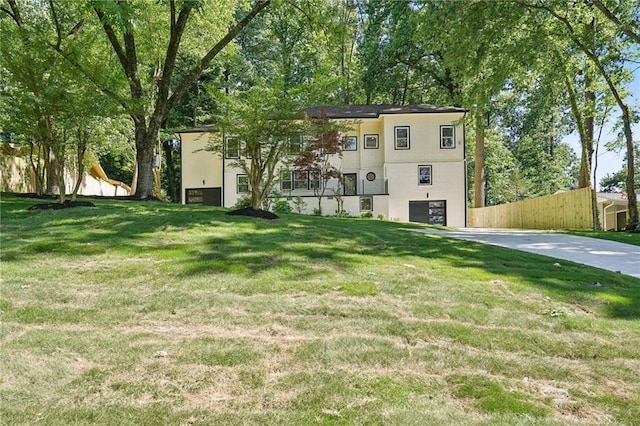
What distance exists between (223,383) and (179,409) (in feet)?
1.03

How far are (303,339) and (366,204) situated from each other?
17436mm

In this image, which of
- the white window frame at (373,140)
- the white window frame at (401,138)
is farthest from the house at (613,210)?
the white window frame at (373,140)

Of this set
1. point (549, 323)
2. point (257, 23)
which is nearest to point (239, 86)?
point (257, 23)

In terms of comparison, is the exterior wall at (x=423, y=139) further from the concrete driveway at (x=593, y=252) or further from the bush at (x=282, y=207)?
the concrete driveway at (x=593, y=252)

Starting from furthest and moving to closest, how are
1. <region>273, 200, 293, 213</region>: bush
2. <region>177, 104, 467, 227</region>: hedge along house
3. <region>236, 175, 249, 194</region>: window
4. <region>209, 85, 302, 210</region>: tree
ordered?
<region>236, 175, 249, 194</region>: window → <region>177, 104, 467, 227</region>: hedge along house → <region>273, 200, 293, 213</region>: bush → <region>209, 85, 302, 210</region>: tree

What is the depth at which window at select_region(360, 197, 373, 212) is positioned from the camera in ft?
66.3

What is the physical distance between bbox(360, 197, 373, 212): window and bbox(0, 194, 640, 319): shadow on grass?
11.5 metres

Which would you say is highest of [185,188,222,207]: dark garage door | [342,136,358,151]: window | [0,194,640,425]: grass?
[342,136,358,151]: window

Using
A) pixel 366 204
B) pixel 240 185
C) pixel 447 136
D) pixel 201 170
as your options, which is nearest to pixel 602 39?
pixel 447 136

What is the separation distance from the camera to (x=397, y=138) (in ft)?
68.1

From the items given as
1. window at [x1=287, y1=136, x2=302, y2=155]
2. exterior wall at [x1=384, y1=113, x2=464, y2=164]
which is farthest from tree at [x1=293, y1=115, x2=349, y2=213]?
window at [x1=287, y1=136, x2=302, y2=155]

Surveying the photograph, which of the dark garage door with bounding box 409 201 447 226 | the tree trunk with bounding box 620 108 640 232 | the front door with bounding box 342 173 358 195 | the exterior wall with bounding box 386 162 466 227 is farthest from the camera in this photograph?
the front door with bounding box 342 173 358 195

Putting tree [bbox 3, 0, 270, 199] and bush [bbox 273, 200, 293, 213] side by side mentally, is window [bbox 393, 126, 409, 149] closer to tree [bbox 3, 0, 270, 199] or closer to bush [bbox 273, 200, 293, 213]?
→ bush [bbox 273, 200, 293, 213]

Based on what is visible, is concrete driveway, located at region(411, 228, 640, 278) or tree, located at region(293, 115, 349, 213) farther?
tree, located at region(293, 115, 349, 213)
